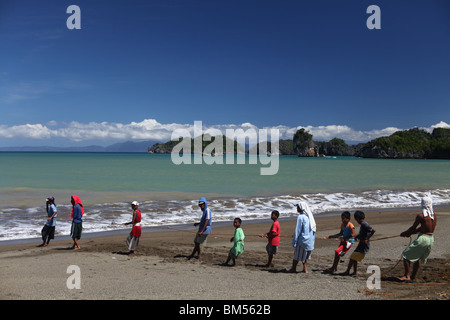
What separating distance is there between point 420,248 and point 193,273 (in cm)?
489

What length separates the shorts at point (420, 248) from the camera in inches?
273

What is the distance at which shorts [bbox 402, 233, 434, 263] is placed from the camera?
6934 millimetres

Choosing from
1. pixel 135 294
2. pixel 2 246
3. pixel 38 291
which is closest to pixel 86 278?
pixel 38 291

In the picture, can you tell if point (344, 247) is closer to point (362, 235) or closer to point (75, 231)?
point (362, 235)

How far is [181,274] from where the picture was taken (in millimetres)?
7914

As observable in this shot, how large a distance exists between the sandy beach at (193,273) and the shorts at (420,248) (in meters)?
0.47

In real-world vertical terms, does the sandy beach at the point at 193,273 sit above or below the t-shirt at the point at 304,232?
below

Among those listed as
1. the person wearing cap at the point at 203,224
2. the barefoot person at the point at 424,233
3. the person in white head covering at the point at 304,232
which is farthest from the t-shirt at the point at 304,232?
the person wearing cap at the point at 203,224

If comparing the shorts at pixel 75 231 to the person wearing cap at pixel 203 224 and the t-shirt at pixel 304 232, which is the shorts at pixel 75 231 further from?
the t-shirt at pixel 304 232

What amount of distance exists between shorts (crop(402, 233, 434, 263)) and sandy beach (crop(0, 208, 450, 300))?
472 millimetres

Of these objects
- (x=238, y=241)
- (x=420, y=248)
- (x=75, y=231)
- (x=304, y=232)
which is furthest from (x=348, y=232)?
(x=75, y=231)

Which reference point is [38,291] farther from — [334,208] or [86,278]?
[334,208]

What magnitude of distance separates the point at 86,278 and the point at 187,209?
1183 cm
